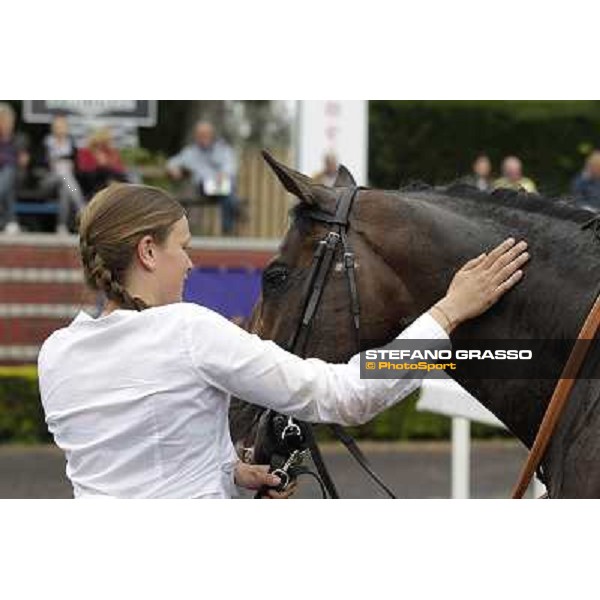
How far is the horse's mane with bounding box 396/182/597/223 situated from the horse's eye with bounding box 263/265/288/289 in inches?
14.9

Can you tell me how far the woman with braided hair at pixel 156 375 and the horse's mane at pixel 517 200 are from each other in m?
0.67

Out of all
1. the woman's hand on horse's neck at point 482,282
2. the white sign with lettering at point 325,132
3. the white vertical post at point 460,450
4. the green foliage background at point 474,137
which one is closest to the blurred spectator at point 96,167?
the white sign with lettering at point 325,132

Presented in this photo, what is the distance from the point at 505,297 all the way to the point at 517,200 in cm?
29

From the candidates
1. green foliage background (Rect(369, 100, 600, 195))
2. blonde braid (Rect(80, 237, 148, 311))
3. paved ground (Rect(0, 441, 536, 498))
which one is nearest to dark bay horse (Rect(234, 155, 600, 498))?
blonde braid (Rect(80, 237, 148, 311))

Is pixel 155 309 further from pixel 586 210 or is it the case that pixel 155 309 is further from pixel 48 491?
pixel 48 491

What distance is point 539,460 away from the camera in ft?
10.9

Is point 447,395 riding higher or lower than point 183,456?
lower

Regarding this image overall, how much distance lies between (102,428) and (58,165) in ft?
37.2

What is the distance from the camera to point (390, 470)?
11.2 m

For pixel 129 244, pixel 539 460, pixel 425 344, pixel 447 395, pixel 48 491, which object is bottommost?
pixel 48 491

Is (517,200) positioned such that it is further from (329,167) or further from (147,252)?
(329,167)

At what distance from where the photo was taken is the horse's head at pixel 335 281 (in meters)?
3.49

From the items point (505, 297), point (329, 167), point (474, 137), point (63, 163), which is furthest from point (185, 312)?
point (474, 137)
